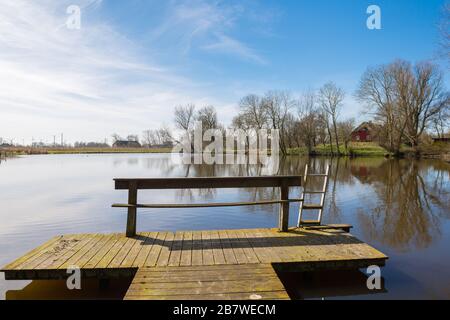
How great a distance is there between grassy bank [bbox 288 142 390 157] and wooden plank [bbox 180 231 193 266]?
5261 centimetres

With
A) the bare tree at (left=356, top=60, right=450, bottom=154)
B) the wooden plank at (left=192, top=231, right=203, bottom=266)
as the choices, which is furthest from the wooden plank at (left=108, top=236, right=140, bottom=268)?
the bare tree at (left=356, top=60, right=450, bottom=154)

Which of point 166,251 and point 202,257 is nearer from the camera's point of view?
point 202,257

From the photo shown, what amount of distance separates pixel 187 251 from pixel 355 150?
5576 cm

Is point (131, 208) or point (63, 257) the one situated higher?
point (131, 208)

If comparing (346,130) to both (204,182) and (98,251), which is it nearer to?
(204,182)

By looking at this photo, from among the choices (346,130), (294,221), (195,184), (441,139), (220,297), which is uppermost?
(346,130)

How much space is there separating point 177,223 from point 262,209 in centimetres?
333

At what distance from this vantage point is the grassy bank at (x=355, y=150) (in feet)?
172

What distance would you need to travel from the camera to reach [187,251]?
489 cm

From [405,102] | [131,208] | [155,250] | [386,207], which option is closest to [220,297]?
[155,250]

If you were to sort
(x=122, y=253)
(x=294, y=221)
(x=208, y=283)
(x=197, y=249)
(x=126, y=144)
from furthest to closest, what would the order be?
1. (x=126, y=144)
2. (x=294, y=221)
3. (x=197, y=249)
4. (x=122, y=253)
5. (x=208, y=283)
